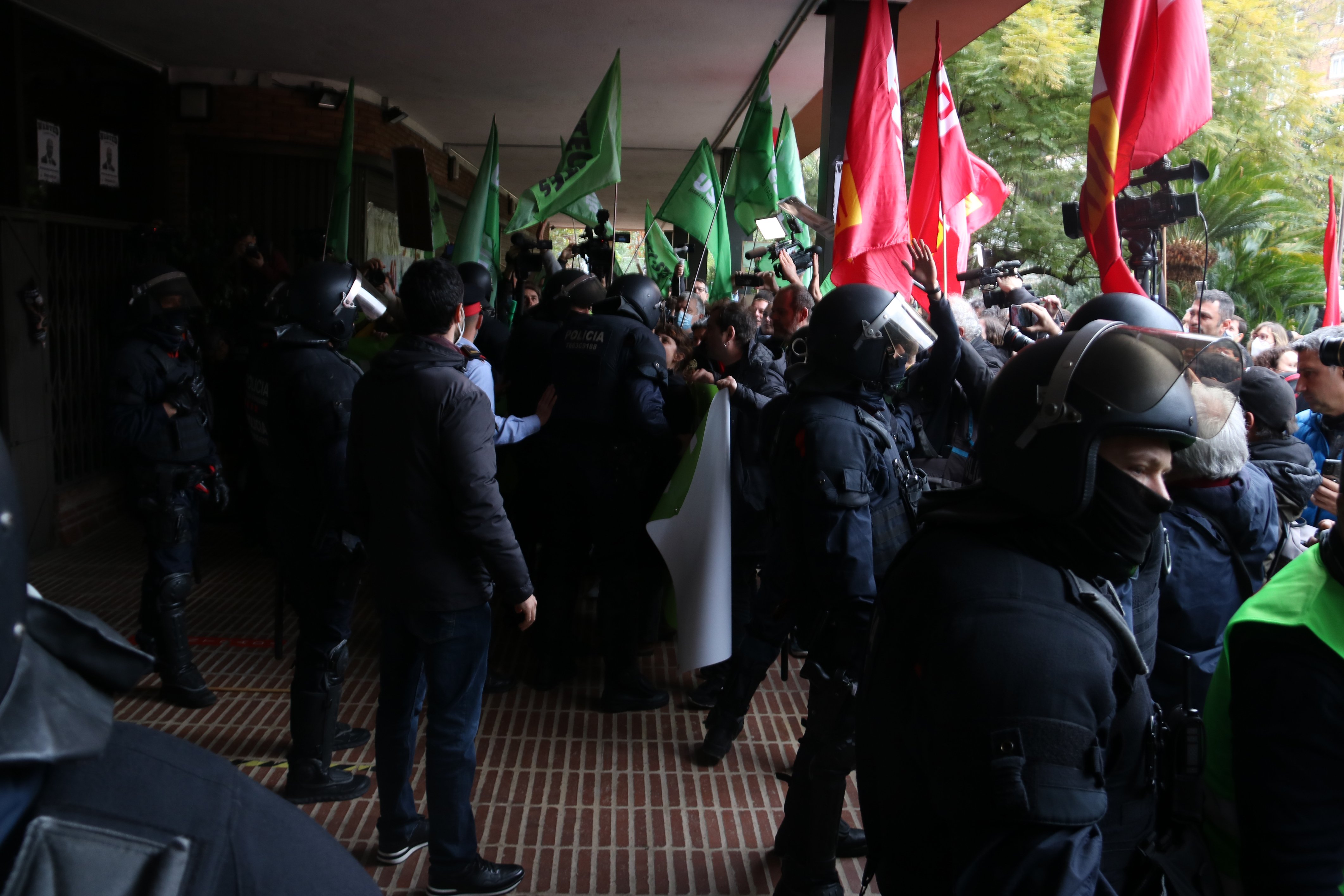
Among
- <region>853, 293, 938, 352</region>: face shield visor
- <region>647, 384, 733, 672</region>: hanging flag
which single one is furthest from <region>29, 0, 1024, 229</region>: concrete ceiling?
<region>853, 293, 938, 352</region>: face shield visor

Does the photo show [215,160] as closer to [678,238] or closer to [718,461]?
[718,461]

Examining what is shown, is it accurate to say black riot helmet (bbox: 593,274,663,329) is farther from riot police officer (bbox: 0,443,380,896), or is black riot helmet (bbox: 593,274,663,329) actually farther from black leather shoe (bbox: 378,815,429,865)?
riot police officer (bbox: 0,443,380,896)


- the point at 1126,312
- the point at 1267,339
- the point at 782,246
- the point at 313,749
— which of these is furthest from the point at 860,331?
the point at 1267,339

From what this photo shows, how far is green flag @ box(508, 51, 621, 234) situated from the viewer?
630 centimetres

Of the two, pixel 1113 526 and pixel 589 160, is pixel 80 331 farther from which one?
pixel 1113 526

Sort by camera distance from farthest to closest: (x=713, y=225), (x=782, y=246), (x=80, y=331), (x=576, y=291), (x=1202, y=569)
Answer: (x=80, y=331) < (x=782, y=246) < (x=713, y=225) < (x=576, y=291) < (x=1202, y=569)

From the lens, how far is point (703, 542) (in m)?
4.52

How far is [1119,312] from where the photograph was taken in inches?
117

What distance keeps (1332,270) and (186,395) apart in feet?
28.6

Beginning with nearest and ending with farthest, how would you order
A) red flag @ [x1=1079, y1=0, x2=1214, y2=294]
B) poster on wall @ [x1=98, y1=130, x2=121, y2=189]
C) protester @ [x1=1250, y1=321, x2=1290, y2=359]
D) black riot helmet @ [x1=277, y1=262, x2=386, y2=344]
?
1. black riot helmet @ [x1=277, y1=262, x2=386, y2=344]
2. red flag @ [x1=1079, y1=0, x2=1214, y2=294]
3. protester @ [x1=1250, y1=321, x2=1290, y2=359]
4. poster on wall @ [x1=98, y1=130, x2=121, y2=189]

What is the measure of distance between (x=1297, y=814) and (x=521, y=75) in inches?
407

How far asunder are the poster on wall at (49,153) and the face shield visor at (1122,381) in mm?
7953

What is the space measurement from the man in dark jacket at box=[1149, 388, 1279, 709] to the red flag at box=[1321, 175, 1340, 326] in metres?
5.66

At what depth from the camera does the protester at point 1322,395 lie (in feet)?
12.4
